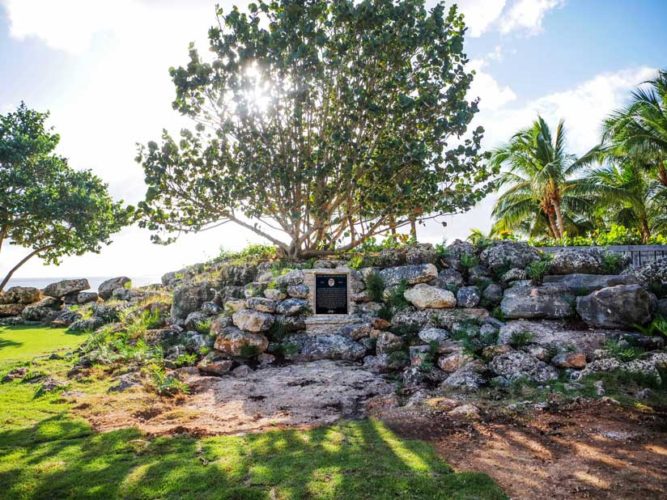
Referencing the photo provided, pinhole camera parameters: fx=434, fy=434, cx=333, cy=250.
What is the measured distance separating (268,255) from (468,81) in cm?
936

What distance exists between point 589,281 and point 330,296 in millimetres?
6723

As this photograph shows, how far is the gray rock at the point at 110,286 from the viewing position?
80.9 ft

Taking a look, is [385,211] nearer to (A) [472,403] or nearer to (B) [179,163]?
(B) [179,163]

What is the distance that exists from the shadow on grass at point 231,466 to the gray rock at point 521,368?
344 cm

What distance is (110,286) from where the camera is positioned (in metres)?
25.3

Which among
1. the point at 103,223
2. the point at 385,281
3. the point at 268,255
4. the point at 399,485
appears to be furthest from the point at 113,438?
the point at 103,223

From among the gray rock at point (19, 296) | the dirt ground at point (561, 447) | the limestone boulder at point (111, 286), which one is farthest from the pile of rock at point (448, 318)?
the gray rock at point (19, 296)

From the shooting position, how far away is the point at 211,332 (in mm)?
11797

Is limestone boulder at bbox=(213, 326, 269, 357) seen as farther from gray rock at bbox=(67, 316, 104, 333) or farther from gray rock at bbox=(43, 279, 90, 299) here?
gray rock at bbox=(43, 279, 90, 299)

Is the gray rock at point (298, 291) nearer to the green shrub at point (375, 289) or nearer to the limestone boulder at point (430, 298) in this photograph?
the green shrub at point (375, 289)

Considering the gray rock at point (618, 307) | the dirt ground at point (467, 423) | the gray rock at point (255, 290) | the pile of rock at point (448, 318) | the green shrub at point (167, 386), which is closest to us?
the dirt ground at point (467, 423)

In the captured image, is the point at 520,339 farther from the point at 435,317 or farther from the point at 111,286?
the point at 111,286

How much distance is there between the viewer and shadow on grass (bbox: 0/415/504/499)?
4246mm

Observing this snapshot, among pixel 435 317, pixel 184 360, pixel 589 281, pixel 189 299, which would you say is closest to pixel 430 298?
pixel 435 317
